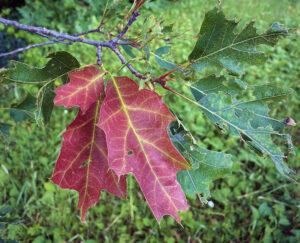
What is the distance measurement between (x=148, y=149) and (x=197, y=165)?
7.1 inches

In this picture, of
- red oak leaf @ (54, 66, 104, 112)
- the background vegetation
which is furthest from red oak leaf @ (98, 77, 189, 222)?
the background vegetation

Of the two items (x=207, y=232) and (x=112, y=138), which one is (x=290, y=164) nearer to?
(x=207, y=232)

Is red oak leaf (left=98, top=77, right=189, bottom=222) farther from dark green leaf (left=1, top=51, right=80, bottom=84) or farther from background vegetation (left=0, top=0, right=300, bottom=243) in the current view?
background vegetation (left=0, top=0, right=300, bottom=243)

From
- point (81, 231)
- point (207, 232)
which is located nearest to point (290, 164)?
point (207, 232)

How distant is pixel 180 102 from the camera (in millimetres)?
2422

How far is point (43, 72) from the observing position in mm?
623

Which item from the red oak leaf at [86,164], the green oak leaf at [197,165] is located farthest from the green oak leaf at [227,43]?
the red oak leaf at [86,164]

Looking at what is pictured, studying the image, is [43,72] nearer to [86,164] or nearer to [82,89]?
[82,89]

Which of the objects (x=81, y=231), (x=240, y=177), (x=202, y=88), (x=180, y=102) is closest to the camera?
(x=202, y=88)

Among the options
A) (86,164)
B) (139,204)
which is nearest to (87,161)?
(86,164)

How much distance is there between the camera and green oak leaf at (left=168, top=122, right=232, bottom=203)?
0.65 m

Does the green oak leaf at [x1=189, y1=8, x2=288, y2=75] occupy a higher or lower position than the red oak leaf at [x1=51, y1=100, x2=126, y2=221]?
higher

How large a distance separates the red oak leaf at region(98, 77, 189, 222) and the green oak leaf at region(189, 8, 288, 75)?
186mm

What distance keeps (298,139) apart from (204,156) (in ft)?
6.18
